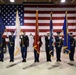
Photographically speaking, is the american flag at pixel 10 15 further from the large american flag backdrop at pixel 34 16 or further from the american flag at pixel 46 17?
the american flag at pixel 46 17

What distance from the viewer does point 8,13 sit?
14508 millimetres

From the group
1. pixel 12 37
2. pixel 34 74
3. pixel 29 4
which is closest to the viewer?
pixel 34 74

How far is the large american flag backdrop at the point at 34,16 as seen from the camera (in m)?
14.5

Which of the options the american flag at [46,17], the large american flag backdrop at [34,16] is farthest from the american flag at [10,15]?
the american flag at [46,17]

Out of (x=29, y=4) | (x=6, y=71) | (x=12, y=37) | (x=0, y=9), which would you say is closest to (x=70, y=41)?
(x=12, y=37)

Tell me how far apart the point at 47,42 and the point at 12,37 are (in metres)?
1.79

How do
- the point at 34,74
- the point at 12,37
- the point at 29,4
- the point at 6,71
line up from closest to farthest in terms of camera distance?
1. the point at 34,74
2. the point at 6,71
3. the point at 12,37
4. the point at 29,4

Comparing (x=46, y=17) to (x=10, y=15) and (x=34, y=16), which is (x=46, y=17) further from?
(x=10, y=15)

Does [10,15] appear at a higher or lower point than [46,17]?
higher

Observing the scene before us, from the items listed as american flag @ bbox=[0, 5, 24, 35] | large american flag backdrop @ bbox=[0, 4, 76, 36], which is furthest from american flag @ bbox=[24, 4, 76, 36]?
american flag @ bbox=[0, 5, 24, 35]

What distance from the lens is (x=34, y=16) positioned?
1459 centimetres

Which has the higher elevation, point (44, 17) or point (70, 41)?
point (44, 17)

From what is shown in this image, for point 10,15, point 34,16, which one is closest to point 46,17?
point 34,16

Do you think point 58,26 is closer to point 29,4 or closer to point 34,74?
point 29,4
